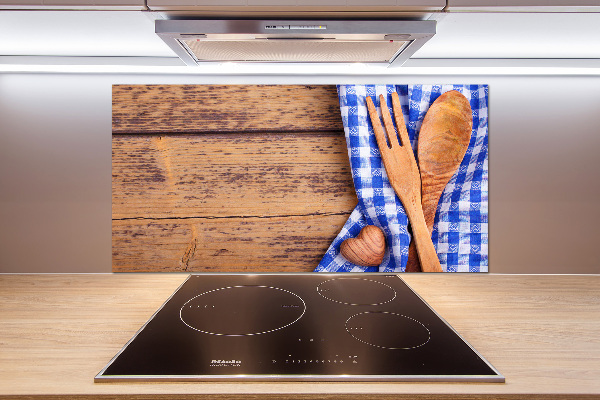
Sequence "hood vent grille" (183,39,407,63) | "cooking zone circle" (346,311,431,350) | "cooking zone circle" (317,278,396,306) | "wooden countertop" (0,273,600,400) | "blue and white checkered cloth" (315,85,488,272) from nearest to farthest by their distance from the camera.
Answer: "wooden countertop" (0,273,600,400)
"cooking zone circle" (346,311,431,350)
"hood vent grille" (183,39,407,63)
"cooking zone circle" (317,278,396,306)
"blue and white checkered cloth" (315,85,488,272)

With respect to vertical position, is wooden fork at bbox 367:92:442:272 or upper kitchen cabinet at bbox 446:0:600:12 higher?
upper kitchen cabinet at bbox 446:0:600:12

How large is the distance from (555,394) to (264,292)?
0.65 metres

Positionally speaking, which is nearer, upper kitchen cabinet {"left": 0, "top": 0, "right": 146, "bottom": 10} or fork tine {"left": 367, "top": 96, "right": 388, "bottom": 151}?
upper kitchen cabinet {"left": 0, "top": 0, "right": 146, "bottom": 10}

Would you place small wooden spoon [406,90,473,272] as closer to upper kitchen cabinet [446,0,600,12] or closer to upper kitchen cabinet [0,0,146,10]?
upper kitchen cabinet [446,0,600,12]

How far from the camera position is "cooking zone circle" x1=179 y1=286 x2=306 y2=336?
783mm

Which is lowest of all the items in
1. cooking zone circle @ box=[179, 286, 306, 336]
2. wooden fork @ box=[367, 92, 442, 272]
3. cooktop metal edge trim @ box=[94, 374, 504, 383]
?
cooktop metal edge trim @ box=[94, 374, 504, 383]

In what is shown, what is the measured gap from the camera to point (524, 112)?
1190mm

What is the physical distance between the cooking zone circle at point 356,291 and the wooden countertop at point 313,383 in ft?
0.34

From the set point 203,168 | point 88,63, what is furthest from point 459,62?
point 88,63

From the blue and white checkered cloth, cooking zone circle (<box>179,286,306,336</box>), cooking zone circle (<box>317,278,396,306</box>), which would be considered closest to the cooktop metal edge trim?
cooking zone circle (<box>179,286,306,336</box>)

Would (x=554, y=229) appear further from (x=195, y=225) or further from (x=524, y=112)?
(x=195, y=225)

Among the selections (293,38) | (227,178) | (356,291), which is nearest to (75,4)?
(293,38)

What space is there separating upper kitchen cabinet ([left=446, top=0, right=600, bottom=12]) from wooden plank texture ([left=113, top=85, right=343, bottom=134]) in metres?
0.48

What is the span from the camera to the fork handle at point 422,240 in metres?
1.17
